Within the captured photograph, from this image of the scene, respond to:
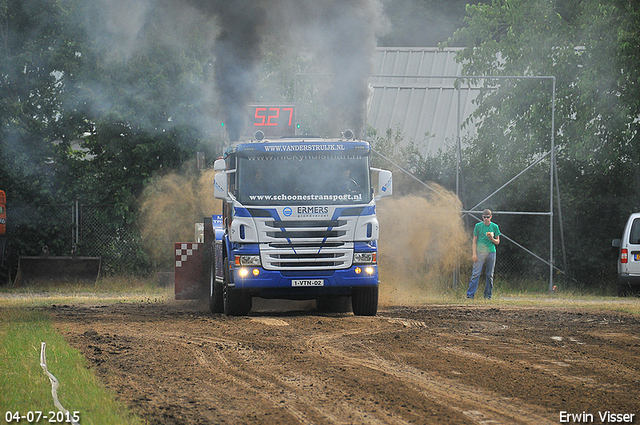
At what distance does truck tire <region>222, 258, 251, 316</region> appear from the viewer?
1309cm

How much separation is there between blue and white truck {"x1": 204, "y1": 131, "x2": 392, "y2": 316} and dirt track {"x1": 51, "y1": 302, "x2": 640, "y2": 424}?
641mm

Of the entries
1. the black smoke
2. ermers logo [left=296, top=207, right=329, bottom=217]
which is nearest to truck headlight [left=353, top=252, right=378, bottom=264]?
ermers logo [left=296, top=207, right=329, bottom=217]

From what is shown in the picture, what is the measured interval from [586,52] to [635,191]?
14.0 feet

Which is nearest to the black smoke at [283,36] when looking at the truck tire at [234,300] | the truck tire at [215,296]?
the truck tire at [215,296]

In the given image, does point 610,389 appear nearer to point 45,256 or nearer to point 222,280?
point 222,280

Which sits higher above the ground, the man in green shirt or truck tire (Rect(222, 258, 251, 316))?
the man in green shirt

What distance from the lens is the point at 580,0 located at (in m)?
23.6

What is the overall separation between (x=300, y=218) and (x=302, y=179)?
0.65 m

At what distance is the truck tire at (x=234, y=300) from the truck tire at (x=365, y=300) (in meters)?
1.73

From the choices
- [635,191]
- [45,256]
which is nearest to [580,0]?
[635,191]

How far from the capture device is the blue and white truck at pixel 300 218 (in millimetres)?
12617

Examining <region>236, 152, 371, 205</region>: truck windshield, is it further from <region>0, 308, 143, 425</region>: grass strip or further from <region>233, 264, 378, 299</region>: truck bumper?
<region>0, 308, 143, 425</region>: grass strip

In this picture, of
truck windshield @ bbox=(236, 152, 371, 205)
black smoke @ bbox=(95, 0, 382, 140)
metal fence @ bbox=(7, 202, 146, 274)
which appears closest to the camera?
truck windshield @ bbox=(236, 152, 371, 205)

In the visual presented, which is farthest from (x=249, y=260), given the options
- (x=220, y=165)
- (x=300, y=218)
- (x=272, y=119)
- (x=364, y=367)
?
(x=272, y=119)
